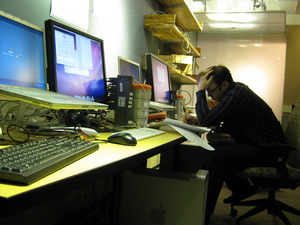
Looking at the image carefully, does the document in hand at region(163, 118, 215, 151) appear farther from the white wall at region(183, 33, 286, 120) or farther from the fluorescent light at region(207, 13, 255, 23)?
the white wall at region(183, 33, 286, 120)

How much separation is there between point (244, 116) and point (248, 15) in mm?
3174

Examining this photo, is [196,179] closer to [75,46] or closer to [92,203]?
[75,46]

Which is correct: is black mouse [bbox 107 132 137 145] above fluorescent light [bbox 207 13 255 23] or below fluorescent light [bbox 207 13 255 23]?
below

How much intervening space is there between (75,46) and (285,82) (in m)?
5.18

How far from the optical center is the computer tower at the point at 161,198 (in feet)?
4.37

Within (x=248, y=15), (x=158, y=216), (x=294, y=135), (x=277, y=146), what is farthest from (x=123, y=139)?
(x=248, y=15)

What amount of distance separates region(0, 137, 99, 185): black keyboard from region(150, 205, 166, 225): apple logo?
703 mm

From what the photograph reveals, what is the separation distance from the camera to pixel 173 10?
3.42 m

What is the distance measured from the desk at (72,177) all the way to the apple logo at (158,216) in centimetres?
52

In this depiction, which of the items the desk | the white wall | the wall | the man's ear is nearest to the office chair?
the man's ear

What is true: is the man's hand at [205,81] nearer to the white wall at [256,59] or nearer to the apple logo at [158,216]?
the apple logo at [158,216]

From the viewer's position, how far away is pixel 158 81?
2318 mm

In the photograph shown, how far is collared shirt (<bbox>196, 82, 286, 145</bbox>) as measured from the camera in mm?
1958

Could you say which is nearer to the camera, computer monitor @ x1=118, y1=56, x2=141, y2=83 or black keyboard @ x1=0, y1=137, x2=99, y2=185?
black keyboard @ x1=0, y1=137, x2=99, y2=185
